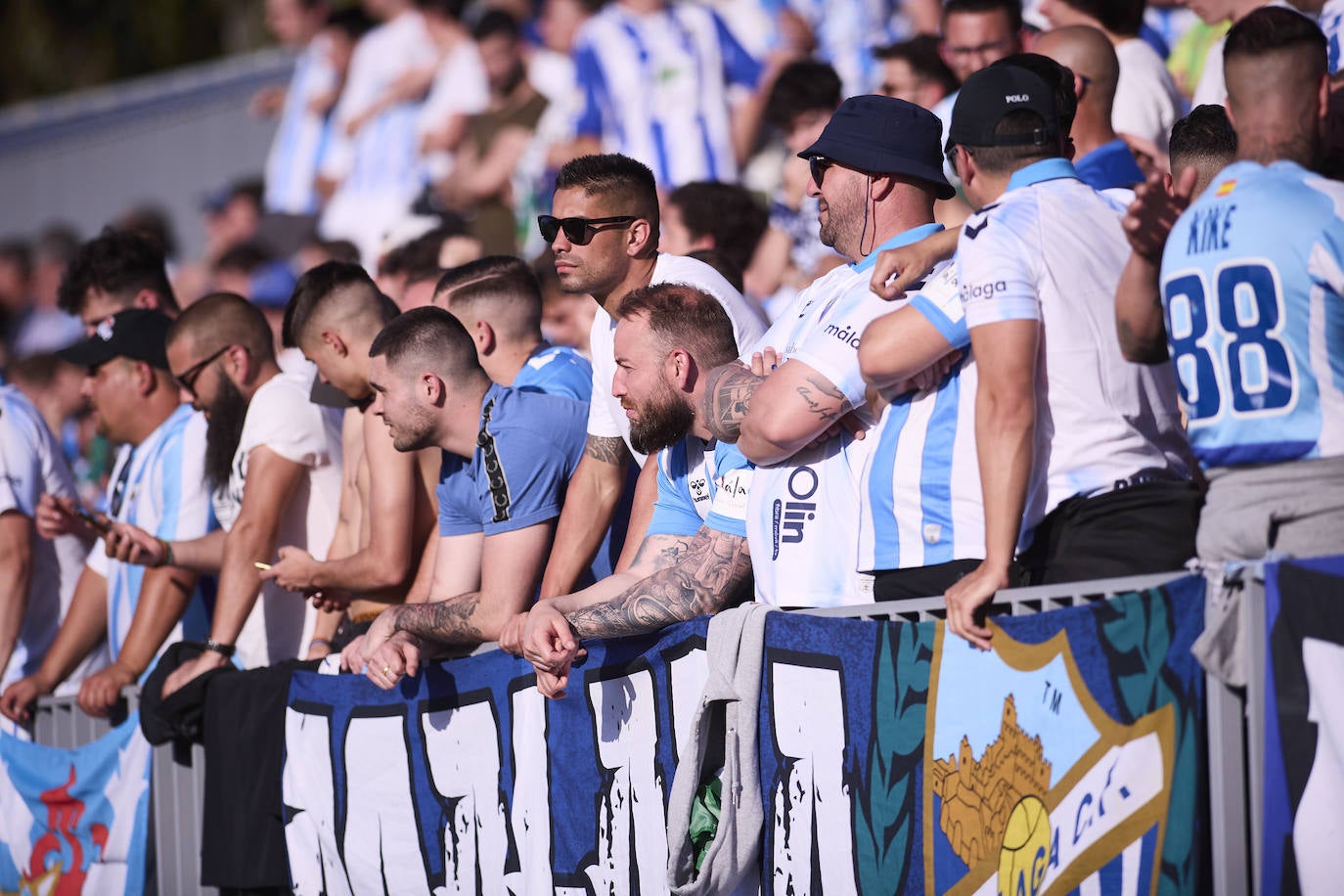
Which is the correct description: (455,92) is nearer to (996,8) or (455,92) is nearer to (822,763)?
(996,8)

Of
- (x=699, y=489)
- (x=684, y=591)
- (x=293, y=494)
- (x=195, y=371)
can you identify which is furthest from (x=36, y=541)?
(x=684, y=591)

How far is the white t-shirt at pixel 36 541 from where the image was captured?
7.95 m

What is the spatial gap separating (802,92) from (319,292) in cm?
244

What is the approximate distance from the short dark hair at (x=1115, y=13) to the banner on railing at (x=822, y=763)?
332 centimetres

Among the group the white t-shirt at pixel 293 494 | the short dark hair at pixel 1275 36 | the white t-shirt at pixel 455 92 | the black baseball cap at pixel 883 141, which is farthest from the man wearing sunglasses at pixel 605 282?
the white t-shirt at pixel 455 92

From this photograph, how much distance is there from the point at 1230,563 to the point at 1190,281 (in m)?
0.62

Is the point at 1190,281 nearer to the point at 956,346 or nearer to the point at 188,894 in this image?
the point at 956,346

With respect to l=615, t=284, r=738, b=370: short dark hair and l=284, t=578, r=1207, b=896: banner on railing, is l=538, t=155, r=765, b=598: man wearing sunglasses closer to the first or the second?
l=615, t=284, r=738, b=370: short dark hair

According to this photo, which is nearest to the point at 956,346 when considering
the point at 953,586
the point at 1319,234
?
the point at 953,586

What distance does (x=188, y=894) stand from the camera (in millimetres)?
6711

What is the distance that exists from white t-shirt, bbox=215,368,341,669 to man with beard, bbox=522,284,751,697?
2.13 meters

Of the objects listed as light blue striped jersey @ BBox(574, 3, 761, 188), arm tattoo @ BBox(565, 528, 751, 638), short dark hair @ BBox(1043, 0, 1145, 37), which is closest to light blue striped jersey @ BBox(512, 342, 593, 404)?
arm tattoo @ BBox(565, 528, 751, 638)

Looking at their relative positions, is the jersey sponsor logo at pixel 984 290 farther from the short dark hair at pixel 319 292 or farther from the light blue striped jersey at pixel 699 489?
the short dark hair at pixel 319 292

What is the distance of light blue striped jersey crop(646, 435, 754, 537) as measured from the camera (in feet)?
16.0
